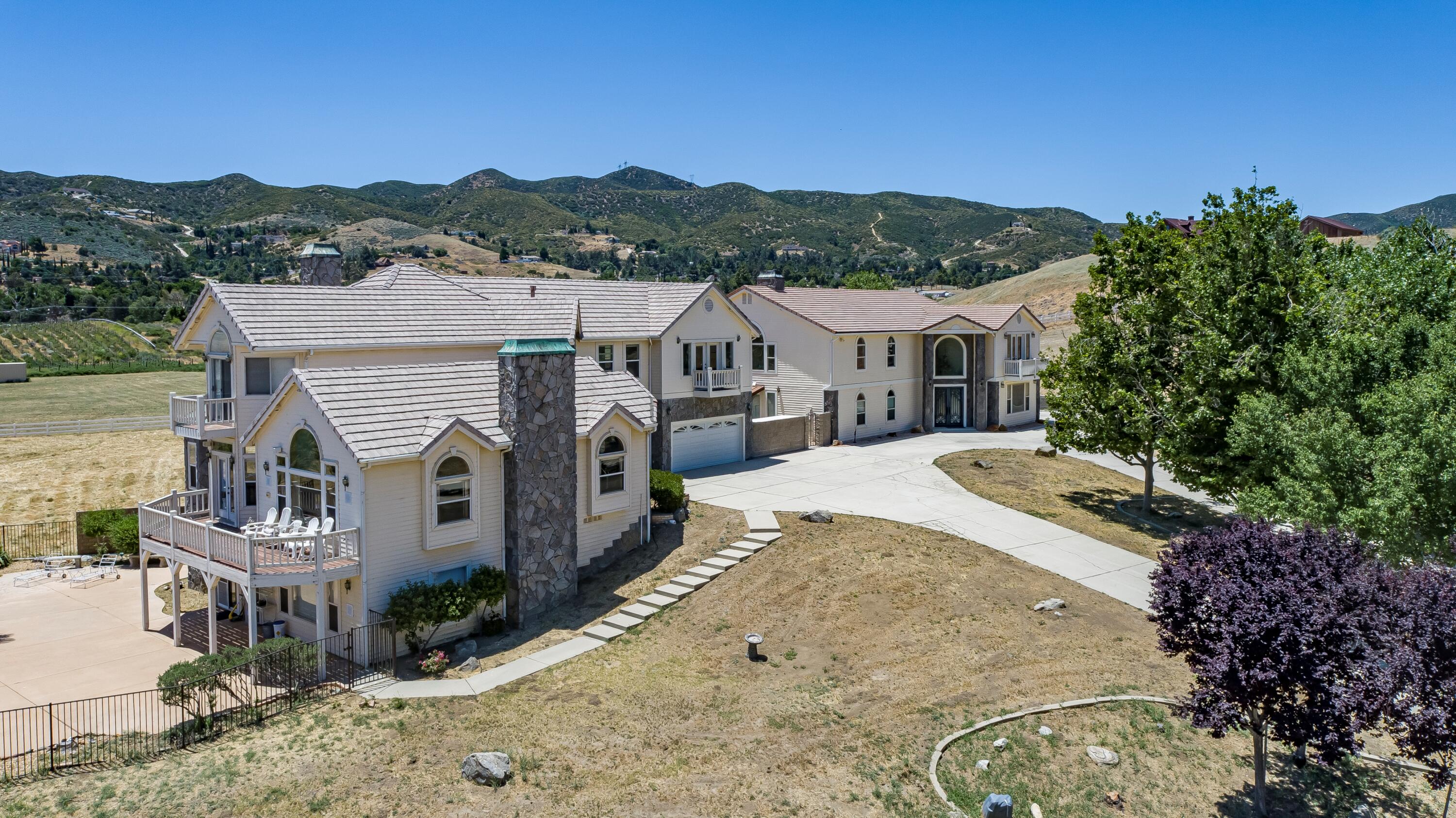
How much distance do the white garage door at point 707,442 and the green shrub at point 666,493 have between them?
665 cm

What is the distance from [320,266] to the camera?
30703 mm

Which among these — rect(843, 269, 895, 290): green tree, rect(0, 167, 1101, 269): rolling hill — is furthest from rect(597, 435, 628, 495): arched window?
rect(0, 167, 1101, 269): rolling hill

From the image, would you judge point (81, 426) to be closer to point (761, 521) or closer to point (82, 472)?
point (82, 472)

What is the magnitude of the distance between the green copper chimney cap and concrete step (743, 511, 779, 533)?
805 cm

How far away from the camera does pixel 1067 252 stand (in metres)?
156

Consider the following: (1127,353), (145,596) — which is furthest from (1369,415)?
(145,596)

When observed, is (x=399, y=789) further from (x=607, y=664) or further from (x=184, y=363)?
(x=184, y=363)

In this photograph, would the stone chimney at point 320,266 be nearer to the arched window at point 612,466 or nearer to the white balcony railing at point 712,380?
the arched window at point 612,466

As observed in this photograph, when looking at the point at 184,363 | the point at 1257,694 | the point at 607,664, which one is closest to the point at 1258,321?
the point at 1257,694

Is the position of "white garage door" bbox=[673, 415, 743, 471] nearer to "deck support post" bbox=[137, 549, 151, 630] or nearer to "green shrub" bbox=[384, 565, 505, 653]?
"green shrub" bbox=[384, 565, 505, 653]

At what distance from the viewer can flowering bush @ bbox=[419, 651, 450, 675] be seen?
1966 cm

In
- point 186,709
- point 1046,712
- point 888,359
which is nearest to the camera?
point 186,709

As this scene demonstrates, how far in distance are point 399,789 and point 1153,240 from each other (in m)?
28.4

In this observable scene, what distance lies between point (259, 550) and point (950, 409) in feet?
118
